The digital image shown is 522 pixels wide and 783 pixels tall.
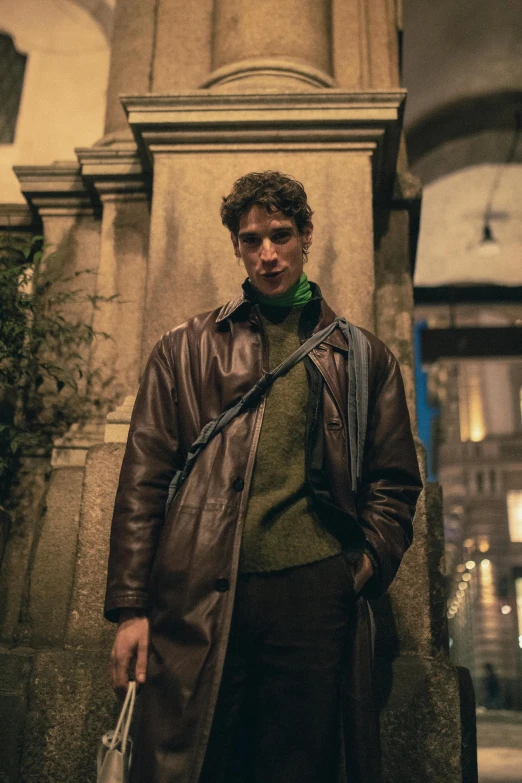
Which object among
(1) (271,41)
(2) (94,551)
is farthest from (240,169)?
(2) (94,551)

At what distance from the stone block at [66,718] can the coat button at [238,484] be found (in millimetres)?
1184

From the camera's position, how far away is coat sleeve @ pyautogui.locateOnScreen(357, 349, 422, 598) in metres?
2.02

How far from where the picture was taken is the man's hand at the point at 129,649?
1887 mm

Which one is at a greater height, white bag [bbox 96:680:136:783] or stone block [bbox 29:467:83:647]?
stone block [bbox 29:467:83:647]

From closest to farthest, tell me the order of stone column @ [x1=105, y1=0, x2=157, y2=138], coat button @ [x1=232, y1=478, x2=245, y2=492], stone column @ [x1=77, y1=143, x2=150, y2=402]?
coat button @ [x1=232, y1=478, x2=245, y2=492] → stone column @ [x1=77, y1=143, x2=150, y2=402] → stone column @ [x1=105, y1=0, x2=157, y2=138]

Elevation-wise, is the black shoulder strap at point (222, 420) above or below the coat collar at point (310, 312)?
below

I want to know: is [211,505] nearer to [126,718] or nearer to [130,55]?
[126,718]

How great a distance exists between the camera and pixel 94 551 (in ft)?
9.76

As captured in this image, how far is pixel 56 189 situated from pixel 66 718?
9.96ft

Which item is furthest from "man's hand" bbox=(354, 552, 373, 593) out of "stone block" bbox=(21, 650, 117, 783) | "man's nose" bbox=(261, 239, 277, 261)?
"stone block" bbox=(21, 650, 117, 783)

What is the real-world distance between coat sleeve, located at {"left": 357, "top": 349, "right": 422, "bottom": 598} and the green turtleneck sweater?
13 centimetres

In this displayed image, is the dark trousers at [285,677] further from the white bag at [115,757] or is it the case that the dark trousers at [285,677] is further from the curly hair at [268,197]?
the curly hair at [268,197]

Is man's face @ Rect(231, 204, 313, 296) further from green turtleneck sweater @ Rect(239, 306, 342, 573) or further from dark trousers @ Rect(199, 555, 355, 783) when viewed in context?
dark trousers @ Rect(199, 555, 355, 783)

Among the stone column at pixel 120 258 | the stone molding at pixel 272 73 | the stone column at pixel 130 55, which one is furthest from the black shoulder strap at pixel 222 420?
the stone column at pixel 130 55
